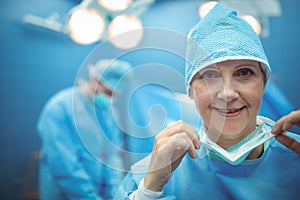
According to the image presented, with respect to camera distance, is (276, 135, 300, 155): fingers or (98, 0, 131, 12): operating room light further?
(98, 0, 131, 12): operating room light

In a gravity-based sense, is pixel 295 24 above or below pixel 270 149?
above

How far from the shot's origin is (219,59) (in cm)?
62

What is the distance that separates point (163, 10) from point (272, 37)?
0.40 metres

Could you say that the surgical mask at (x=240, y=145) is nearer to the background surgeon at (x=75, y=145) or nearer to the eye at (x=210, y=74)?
the eye at (x=210, y=74)

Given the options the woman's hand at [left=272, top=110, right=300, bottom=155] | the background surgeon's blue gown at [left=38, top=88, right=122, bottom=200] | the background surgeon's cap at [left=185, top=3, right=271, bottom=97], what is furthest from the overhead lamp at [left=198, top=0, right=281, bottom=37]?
the background surgeon's blue gown at [left=38, top=88, right=122, bottom=200]

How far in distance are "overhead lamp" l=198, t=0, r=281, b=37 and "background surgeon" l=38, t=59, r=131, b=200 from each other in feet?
1.22

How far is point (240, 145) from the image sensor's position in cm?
68

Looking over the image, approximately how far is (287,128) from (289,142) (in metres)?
0.05

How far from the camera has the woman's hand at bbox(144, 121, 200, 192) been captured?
62 centimetres

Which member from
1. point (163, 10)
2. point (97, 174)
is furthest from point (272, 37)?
point (97, 174)

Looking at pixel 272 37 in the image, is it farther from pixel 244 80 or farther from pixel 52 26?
pixel 52 26

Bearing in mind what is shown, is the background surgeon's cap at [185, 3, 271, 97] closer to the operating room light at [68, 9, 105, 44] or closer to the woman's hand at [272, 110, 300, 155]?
the woman's hand at [272, 110, 300, 155]

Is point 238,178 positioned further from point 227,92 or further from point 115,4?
point 115,4

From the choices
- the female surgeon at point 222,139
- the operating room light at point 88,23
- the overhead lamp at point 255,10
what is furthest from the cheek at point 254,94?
the operating room light at point 88,23
